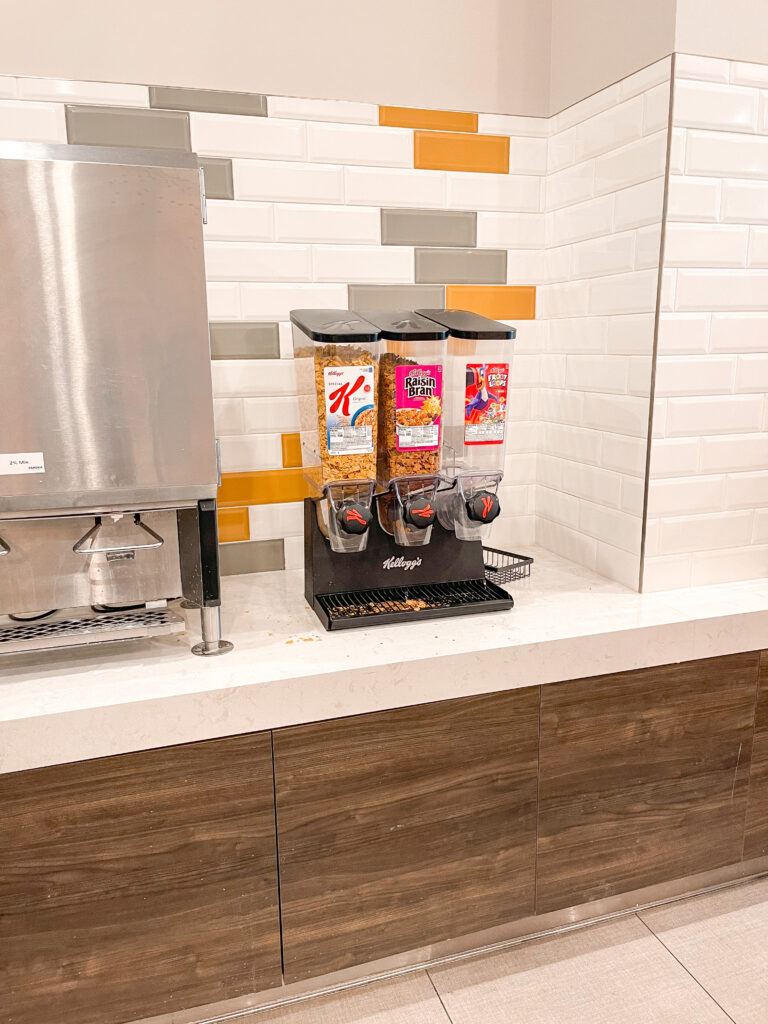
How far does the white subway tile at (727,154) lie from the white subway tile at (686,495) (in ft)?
2.00

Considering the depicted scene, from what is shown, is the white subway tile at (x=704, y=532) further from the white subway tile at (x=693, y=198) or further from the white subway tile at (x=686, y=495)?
the white subway tile at (x=693, y=198)

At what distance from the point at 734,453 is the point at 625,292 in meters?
0.42

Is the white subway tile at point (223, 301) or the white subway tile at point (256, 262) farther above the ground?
the white subway tile at point (256, 262)

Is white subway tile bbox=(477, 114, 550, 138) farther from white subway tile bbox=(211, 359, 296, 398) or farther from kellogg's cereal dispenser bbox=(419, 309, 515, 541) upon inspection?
white subway tile bbox=(211, 359, 296, 398)

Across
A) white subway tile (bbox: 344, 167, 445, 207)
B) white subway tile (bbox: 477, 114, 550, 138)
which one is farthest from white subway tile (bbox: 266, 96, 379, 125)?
white subway tile (bbox: 477, 114, 550, 138)

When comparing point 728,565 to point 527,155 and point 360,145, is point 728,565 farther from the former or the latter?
point 360,145

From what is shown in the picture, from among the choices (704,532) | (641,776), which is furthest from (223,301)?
(641,776)

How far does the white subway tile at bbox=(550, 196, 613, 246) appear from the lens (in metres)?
1.62

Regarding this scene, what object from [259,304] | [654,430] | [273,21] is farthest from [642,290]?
[273,21]

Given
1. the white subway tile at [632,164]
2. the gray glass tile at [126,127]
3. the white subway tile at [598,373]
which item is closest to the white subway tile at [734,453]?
the white subway tile at [598,373]

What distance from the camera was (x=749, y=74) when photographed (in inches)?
57.7

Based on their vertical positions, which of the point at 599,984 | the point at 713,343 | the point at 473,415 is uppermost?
the point at 713,343

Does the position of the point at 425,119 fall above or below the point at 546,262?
above

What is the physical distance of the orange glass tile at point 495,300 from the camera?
181 centimetres
